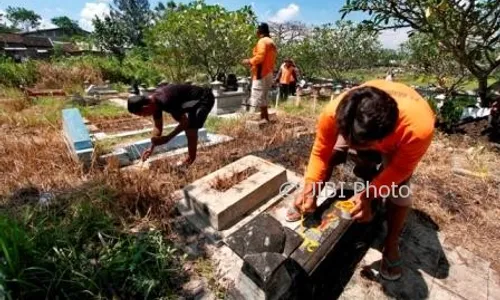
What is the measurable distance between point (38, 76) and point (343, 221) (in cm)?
1224

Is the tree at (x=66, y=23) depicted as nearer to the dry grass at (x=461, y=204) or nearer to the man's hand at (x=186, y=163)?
the man's hand at (x=186, y=163)

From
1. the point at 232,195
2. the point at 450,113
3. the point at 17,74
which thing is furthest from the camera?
the point at 17,74

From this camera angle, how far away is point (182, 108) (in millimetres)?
3549

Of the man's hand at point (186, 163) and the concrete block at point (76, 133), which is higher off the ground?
the concrete block at point (76, 133)

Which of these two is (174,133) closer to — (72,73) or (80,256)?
(80,256)

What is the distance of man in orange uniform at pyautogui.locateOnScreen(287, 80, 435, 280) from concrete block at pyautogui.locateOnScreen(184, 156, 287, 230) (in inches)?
20.1

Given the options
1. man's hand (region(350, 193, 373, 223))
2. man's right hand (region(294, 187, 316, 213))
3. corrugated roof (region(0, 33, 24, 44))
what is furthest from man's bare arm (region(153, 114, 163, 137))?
corrugated roof (region(0, 33, 24, 44))

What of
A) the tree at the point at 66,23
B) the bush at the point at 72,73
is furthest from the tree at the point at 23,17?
the bush at the point at 72,73

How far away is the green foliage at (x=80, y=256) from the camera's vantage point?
1.73 metres

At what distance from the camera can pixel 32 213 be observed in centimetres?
235

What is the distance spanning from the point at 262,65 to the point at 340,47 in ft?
34.3

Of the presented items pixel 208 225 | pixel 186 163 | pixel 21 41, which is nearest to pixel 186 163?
pixel 186 163

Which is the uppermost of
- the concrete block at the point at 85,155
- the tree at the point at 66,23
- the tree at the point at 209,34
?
the tree at the point at 66,23

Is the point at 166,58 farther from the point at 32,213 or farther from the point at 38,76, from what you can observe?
the point at 32,213
